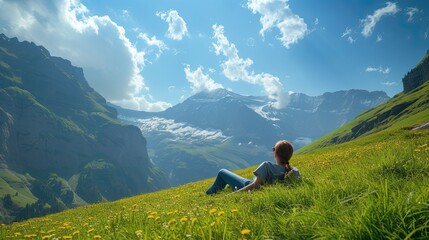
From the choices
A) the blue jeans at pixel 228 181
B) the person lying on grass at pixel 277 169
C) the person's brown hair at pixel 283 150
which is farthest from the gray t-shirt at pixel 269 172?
the blue jeans at pixel 228 181

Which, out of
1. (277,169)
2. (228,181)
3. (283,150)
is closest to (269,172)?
(277,169)

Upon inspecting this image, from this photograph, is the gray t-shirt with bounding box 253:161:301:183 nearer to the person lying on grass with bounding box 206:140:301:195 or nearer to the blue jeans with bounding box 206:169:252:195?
the person lying on grass with bounding box 206:140:301:195

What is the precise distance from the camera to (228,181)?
Result: 13.9m

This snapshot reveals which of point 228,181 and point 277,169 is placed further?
point 228,181

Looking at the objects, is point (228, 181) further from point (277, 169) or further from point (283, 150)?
point (283, 150)

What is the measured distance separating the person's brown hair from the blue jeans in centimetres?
181

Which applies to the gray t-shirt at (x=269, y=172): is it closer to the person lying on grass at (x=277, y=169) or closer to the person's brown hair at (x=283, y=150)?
the person lying on grass at (x=277, y=169)

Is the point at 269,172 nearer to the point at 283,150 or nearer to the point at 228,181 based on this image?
the point at 283,150

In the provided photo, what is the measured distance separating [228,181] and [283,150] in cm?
375

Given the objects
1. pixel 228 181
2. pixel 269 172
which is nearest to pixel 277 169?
pixel 269 172

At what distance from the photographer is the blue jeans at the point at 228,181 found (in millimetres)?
12747

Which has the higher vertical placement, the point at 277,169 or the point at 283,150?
the point at 283,150

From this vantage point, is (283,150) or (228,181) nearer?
(283,150)

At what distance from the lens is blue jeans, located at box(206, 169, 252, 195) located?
502 inches
